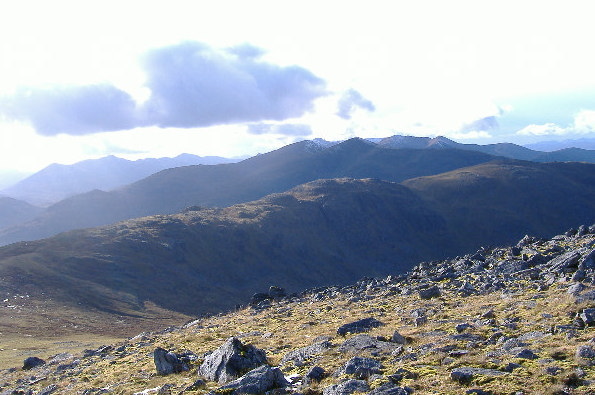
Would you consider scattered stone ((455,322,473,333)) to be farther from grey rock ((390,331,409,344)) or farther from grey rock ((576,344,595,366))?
grey rock ((576,344,595,366))

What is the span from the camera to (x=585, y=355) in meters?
18.2

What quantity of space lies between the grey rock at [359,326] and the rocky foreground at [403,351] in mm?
116

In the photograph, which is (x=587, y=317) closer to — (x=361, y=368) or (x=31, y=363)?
(x=361, y=368)

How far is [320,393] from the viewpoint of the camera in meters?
18.7

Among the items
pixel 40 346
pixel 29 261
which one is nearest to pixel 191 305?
pixel 29 261

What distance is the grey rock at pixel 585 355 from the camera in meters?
17.7

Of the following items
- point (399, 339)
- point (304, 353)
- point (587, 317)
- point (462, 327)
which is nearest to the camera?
point (587, 317)

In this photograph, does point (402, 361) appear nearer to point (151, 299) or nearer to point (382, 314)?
point (382, 314)

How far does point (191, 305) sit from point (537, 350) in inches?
5467

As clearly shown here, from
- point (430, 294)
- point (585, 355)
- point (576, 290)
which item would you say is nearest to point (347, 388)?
point (585, 355)

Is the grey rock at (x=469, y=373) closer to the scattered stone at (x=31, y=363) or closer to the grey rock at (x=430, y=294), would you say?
the grey rock at (x=430, y=294)

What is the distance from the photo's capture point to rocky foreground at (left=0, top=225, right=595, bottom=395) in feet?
59.4

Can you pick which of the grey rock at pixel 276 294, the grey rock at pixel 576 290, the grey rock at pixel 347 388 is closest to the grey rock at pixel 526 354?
the grey rock at pixel 347 388

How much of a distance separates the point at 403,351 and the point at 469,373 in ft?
17.3
